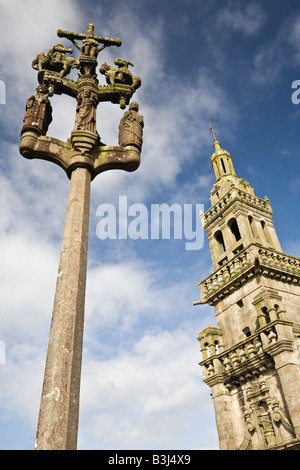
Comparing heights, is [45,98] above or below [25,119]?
above

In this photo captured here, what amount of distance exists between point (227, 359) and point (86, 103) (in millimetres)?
14228

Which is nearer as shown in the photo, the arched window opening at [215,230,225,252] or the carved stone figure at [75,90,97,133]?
the carved stone figure at [75,90,97,133]

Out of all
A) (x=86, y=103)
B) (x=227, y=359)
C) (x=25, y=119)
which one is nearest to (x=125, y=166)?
(x=86, y=103)

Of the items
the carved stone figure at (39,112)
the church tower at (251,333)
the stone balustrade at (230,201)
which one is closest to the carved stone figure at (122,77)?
the carved stone figure at (39,112)

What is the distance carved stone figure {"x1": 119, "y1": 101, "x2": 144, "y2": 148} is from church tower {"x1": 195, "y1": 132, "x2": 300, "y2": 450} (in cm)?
1066

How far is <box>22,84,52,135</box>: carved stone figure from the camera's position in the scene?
7180 mm

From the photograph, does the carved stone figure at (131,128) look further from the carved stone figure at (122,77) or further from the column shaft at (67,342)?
the column shaft at (67,342)

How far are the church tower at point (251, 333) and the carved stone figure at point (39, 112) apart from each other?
12101 mm

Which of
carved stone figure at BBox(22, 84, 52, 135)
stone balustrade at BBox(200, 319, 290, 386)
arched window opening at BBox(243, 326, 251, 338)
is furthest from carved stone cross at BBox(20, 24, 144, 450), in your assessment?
arched window opening at BBox(243, 326, 251, 338)

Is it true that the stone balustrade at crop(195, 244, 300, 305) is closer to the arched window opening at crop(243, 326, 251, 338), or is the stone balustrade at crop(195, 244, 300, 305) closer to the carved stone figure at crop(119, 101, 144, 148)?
the arched window opening at crop(243, 326, 251, 338)

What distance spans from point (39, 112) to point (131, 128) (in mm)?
1997
